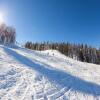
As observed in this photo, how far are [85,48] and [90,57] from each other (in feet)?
23.9

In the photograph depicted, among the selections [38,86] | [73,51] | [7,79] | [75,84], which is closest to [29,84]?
[38,86]

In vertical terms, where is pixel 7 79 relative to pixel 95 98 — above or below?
above

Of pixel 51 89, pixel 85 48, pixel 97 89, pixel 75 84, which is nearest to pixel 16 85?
pixel 51 89

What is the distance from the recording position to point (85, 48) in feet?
320

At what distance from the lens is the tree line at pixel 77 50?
295 ft

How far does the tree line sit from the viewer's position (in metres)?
89.9

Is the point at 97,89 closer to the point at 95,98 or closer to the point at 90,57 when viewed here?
the point at 95,98

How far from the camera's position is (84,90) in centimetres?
1614

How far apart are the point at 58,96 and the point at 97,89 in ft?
17.6

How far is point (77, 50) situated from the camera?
94.2m

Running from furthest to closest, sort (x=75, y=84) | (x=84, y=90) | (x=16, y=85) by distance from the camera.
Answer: (x=75, y=84) → (x=84, y=90) → (x=16, y=85)

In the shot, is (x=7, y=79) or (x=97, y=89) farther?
(x=97, y=89)

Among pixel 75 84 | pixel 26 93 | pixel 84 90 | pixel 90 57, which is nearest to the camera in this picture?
pixel 26 93

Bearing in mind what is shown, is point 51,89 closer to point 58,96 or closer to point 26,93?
point 58,96
